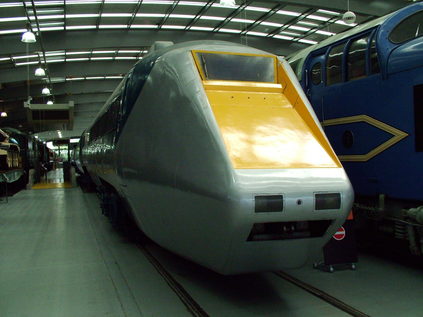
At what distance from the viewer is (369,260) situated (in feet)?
18.4

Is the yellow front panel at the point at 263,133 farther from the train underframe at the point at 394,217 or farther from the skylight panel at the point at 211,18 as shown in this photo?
the skylight panel at the point at 211,18

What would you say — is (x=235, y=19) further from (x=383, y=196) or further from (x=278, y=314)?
(x=278, y=314)

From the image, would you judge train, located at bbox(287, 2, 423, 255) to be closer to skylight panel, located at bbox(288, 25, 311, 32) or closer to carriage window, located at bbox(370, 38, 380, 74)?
carriage window, located at bbox(370, 38, 380, 74)

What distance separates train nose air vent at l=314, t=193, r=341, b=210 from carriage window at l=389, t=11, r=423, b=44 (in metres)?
2.82

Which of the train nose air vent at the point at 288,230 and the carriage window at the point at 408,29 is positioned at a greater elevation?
the carriage window at the point at 408,29

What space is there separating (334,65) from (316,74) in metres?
0.45

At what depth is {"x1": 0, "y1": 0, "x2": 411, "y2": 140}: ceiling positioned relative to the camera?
1616 centimetres

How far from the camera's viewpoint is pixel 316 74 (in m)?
6.57

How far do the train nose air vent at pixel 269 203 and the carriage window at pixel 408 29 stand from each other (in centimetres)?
319

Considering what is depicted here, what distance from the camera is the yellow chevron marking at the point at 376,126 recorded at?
5.02 m

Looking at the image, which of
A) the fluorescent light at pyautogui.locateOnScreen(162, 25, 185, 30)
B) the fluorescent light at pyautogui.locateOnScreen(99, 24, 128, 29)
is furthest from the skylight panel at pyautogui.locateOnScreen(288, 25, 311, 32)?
the fluorescent light at pyautogui.locateOnScreen(99, 24, 128, 29)

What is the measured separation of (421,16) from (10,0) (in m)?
13.7

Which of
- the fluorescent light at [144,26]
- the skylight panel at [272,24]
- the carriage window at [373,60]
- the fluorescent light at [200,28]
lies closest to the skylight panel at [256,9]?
the skylight panel at [272,24]

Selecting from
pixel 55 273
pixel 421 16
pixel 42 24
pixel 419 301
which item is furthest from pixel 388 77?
pixel 42 24
